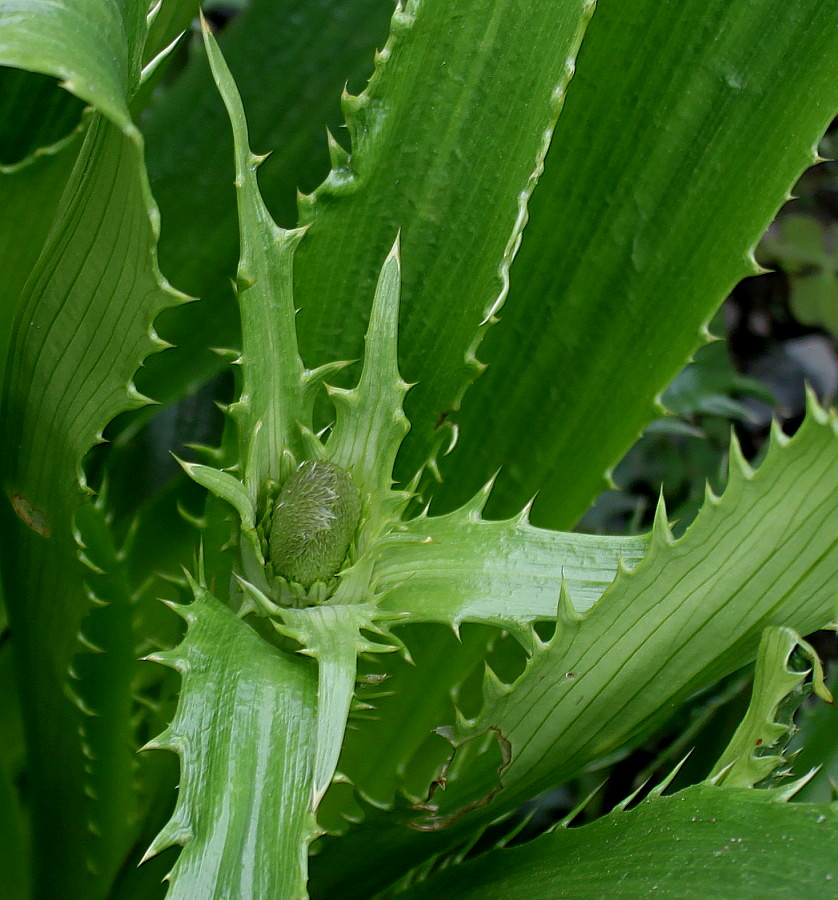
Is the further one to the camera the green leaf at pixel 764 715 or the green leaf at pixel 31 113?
the green leaf at pixel 31 113

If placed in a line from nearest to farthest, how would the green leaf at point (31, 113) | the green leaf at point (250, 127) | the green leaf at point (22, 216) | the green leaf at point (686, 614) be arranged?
1. the green leaf at point (686, 614)
2. the green leaf at point (22, 216)
3. the green leaf at point (31, 113)
4. the green leaf at point (250, 127)

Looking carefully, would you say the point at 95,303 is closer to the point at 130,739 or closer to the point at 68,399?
the point at 68,399

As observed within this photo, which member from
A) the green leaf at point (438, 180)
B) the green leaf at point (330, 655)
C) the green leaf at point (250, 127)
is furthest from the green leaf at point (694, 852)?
the green leaf at point (250, 127)

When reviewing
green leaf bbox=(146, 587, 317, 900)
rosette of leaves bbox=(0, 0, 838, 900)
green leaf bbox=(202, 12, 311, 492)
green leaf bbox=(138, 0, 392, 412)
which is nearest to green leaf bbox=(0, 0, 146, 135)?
rosette of leaves bbox=(0, 0, 838, 900)

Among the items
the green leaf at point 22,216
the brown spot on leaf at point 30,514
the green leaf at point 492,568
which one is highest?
the green leaf at point 22,216

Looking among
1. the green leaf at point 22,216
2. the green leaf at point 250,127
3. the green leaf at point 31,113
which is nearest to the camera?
the green leaf at point 22,216

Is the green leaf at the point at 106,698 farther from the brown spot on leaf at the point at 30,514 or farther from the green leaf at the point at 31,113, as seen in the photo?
the green leaf at the point at 31,113
